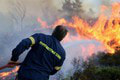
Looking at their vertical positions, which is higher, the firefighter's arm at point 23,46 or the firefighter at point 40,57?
the firefighter's arm at point 23,46

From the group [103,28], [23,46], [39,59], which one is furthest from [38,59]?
[103,28]

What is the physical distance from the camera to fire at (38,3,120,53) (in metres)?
23.0

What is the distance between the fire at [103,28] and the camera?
23.0 meters

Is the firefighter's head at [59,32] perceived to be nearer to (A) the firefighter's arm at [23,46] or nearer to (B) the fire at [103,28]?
(A) the firefighter's arm at [23,46]

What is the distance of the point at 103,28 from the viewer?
24.3 meters

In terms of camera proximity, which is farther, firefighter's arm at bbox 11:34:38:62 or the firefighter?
the firefighter


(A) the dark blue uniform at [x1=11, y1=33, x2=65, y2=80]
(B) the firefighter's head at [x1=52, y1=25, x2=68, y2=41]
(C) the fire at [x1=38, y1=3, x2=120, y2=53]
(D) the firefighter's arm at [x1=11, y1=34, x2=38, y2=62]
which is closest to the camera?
(D) the firefighter's arm at [x1=11, y1=34, x2=38, y2=62]

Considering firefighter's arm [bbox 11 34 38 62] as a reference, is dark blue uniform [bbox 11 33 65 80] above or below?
below

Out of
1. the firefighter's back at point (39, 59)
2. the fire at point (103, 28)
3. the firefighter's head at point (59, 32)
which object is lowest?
the fire at point (103, 28)

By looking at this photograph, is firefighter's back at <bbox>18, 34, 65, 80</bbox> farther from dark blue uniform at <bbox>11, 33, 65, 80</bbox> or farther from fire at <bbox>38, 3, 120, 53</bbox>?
fire at <bbox>38, 3, 120, 53</bbox>

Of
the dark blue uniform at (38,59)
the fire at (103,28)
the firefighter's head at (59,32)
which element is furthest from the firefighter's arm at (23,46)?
the fire at (103,28)

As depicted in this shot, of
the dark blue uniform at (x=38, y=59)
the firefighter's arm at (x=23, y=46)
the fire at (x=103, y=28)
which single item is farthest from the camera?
the fire at (x=103, y=28)

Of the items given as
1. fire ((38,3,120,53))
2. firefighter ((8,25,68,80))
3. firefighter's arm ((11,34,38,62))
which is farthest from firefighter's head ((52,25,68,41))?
fire ((38,3,120,53))

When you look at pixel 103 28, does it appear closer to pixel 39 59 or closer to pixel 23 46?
pixel 39 59
